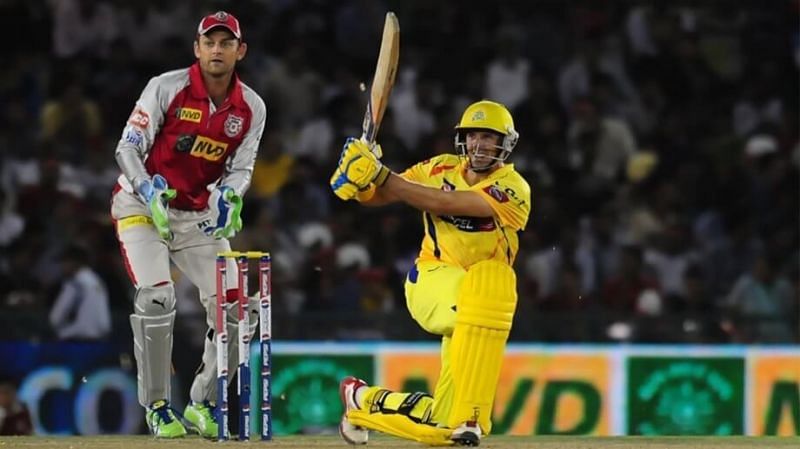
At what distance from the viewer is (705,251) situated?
14.3 metres

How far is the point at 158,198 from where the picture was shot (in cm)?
809

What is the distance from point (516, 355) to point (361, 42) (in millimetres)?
4012

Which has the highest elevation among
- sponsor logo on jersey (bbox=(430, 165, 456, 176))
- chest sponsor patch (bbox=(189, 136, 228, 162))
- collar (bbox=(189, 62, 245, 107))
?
collar (bbox=(189, 62, 245, 107))

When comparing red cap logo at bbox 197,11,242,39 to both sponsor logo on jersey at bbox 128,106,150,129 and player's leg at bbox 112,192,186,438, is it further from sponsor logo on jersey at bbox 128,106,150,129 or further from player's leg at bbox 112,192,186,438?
player's leg at bbox 112,192,186,438

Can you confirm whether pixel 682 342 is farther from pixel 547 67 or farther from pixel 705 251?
pixel 547 67

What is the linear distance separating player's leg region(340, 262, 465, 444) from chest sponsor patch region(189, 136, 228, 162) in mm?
1049

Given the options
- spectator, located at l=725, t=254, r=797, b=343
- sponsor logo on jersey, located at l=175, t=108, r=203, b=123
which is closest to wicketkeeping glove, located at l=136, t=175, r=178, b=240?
sponsor logo on jersey, located at l=175, t=108, r=203, b=123

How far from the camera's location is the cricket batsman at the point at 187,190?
838cm

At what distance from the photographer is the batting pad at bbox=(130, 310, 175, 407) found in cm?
839

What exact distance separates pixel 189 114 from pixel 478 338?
1679mm

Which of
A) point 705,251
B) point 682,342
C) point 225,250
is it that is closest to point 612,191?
point 705,251

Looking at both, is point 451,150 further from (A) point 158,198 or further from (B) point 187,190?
(A) point 158,198

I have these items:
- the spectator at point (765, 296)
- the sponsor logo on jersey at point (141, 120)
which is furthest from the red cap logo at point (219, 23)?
the spectator at point (765, 296)

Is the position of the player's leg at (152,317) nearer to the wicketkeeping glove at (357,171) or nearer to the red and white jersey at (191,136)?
the red and white jersey at (191,136)
